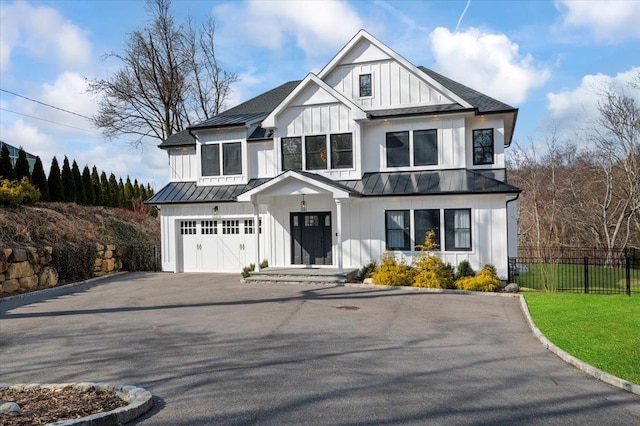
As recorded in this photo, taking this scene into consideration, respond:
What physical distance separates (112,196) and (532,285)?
75.5 ft

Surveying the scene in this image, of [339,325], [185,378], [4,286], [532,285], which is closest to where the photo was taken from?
[185,378]

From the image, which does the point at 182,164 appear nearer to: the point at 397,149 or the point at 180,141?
the point at 180,141

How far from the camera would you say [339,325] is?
1078cm

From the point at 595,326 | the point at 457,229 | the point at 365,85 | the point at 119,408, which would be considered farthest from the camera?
the point at 365,85

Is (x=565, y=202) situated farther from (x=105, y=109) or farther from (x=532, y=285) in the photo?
(x=105, y=109)

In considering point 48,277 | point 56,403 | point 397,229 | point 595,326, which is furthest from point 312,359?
point 48,277

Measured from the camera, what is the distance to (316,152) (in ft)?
64.6

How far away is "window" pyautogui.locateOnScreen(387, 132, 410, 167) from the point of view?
1908 centimetres

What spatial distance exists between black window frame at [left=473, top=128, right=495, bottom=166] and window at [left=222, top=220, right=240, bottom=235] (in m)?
10.1

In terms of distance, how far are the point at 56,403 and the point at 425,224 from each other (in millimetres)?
Result: 14038

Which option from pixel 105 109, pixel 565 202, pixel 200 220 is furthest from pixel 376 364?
pixel 105 109

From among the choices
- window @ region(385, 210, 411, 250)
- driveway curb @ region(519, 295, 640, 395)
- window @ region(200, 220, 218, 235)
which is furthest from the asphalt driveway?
window @ region(200, 220, 218, 235)

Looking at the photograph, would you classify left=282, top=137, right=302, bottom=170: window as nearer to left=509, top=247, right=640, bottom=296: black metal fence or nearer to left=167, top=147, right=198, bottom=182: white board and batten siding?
left=167, top=147, right=198, bottom=182: white board and batten siding

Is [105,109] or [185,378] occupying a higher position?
[105,109]
